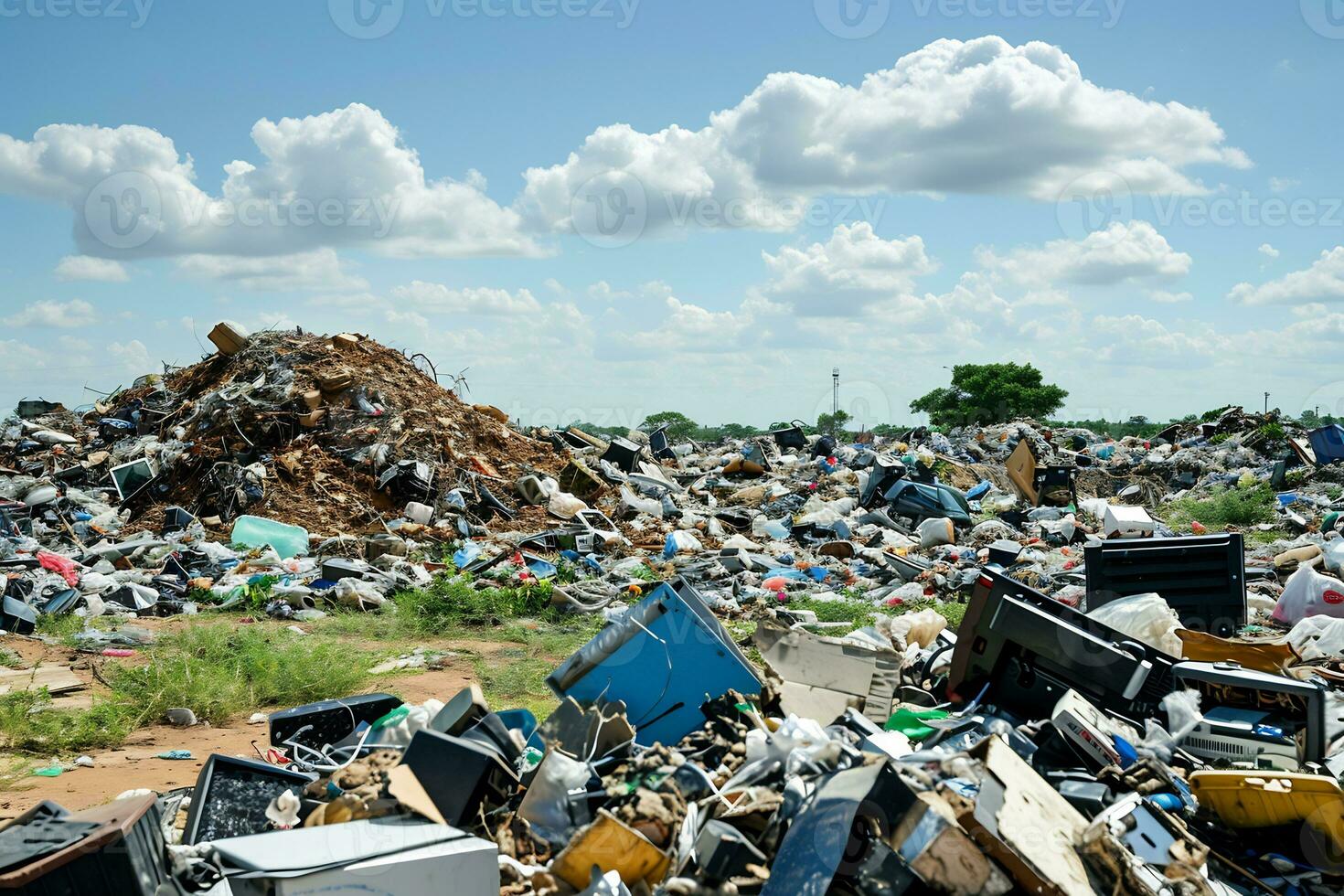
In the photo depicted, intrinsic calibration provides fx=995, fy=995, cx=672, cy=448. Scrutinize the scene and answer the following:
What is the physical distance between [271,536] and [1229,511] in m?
11.6

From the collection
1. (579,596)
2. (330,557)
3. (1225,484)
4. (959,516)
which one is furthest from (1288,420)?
(330,557)

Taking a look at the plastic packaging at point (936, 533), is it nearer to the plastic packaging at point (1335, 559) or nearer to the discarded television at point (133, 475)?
the plastic packaging at point (1335, 559)

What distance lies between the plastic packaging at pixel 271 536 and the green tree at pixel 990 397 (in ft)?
83.9

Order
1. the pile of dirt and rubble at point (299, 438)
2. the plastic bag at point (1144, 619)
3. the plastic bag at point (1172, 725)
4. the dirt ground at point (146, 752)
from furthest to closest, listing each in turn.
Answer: the pile of dirt and rubble at point (299, 438) < the plastic bag at point (1144, 619) < the dirt ground at point (146, 752) < the plastic bag at point (1172, 725)

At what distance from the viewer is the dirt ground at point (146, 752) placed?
4.45m

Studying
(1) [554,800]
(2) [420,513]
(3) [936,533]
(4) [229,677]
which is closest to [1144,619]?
(1) [554,800]

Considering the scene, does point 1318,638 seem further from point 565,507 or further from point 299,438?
point 299,438

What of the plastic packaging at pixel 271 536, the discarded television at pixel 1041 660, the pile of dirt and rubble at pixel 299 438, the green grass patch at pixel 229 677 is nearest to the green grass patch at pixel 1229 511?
the pile of dirt and rubble at pixel 299 438

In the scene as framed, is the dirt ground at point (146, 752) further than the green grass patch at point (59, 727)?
No

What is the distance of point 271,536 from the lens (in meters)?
11.6

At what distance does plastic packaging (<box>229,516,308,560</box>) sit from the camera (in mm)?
11336

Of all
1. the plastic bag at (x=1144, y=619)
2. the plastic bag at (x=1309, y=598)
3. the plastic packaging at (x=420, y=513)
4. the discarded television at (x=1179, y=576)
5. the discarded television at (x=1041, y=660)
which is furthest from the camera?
the plastic packaging at (x=420, y=513)

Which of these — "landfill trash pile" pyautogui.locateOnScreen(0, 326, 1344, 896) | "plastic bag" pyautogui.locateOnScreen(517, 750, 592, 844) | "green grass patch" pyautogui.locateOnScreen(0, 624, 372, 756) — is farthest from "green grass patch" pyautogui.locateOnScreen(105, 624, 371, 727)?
"plastic bag" pyautogui.locateOnScreen(517, 750, 592, 844)

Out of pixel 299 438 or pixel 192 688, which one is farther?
pixel 299 438
